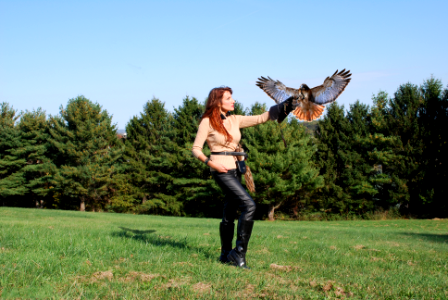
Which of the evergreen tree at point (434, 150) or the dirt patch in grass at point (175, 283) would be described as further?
the evergreen tree at point (434, 150)

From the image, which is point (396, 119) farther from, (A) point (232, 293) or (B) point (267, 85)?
(A) point (232, 293)

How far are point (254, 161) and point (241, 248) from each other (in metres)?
28.0

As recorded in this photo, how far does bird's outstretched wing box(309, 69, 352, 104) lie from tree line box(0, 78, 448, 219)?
25.2 metres

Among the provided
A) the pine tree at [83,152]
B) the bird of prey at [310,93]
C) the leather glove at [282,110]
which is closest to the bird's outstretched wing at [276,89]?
the bird of prey at [310,93]

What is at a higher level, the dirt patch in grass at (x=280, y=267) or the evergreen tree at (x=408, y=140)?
the evergreen tree at (x=408, y=140)

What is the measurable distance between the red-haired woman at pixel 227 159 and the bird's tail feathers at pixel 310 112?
77 cm

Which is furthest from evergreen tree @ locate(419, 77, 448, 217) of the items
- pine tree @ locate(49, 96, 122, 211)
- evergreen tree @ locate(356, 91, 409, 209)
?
pine tree @ locate(49, 96, 122, 211)

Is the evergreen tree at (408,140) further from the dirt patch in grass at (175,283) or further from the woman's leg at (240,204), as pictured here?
the dirt patch in grass at (175,283)

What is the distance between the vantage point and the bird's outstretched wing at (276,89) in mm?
6031

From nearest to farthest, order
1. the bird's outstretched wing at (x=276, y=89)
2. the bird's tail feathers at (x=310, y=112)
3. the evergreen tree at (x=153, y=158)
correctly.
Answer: the bird's tail feathers at (x=310, y=112) → the bird's outstretched wing at (x=276, y=89) → the evergreen tree at (x=153, y=158)

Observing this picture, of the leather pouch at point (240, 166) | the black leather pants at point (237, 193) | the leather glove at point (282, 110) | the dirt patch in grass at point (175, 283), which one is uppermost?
the leather glove at point (282, 110)

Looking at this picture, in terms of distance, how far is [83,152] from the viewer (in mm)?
39844

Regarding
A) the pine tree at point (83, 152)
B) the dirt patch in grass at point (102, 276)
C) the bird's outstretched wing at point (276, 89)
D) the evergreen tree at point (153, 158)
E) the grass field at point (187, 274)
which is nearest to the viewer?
the grass field at point (187, 274)

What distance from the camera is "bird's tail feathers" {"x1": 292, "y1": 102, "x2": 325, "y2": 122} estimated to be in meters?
5.49
